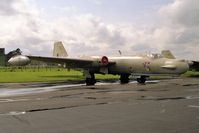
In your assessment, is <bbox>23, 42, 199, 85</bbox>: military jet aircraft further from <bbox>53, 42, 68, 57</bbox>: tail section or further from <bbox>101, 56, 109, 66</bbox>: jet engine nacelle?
<bbox>53, 42, 68, 57</bbox>: tail section

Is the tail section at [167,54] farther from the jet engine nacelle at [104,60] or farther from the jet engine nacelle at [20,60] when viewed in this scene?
the jet engine nacelle at [20,60]

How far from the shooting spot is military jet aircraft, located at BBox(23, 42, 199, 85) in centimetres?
3288

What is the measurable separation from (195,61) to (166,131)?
47.9m

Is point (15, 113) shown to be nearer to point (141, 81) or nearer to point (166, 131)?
point (166, 131)

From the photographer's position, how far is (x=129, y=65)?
36.4 metres

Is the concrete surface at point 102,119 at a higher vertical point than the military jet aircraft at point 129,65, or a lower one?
lower

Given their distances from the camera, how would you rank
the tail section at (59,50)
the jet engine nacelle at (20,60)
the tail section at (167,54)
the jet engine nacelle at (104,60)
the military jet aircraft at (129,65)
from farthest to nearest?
the tail section at (59,50) → the jet engine nacelle at (104,60) → the tail section at (167,54) → the military jet aircraft at (129,65) → the jet engine nacelle at (20,60)

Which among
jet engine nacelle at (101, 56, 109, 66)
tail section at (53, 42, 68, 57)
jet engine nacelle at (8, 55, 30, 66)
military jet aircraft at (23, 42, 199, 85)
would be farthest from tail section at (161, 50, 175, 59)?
tail section at (53, 42, 68, 57)

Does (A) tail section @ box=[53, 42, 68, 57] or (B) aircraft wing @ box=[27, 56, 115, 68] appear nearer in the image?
(B) aircraft wing @ box=[27, 56, 115, 68]

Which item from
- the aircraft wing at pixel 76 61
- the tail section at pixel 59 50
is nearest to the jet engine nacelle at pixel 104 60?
the aircraft wing at pixel 76 61

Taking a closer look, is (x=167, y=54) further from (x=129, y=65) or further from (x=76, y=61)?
(x=76, y=61)

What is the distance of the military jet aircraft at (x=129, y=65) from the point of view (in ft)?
108

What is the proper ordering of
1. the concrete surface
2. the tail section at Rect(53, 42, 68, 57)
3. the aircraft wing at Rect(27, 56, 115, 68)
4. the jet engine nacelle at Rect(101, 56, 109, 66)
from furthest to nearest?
the tail section at Rect(53, 42, 68, 57)
the jet engine nacelle at Rect(101, 56, 109, 66)
the aircraft wing at Rect(27, 56, 115, 68)
the concrete surface

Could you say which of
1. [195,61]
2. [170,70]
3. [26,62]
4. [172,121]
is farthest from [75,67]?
[172,121]
